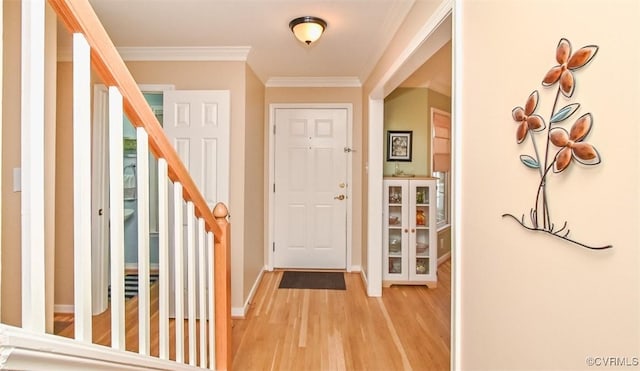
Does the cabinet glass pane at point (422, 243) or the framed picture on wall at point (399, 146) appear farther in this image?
the framed picture on wall at point (399, 146)

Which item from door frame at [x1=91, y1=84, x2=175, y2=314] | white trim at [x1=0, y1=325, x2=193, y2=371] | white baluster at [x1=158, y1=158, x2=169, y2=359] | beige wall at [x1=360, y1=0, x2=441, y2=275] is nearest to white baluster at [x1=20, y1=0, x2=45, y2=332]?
white trim at [x1=0, y1=325, x2=193, y2=371]

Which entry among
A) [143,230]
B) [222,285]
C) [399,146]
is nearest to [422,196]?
[399,146]

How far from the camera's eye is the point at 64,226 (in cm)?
282

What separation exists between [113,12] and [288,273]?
298 centimetres

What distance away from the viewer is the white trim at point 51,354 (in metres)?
0.49

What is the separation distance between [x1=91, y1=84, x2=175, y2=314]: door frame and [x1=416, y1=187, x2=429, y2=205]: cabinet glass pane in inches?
106

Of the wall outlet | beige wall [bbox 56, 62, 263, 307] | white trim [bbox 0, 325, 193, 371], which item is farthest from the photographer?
beige wall [bbox 56, 62, 263, 307]

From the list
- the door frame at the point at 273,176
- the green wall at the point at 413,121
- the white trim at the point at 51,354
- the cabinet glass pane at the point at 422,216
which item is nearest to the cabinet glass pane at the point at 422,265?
the cabinet glass pane at the point at 422,216

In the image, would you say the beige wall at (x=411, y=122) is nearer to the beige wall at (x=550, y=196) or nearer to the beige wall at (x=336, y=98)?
the beige wall at (x=336, y=98)

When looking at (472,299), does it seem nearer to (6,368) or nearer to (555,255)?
(555,255)

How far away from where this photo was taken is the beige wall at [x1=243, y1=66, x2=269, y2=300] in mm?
3031

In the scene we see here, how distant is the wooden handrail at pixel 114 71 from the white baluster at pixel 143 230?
0.15ft

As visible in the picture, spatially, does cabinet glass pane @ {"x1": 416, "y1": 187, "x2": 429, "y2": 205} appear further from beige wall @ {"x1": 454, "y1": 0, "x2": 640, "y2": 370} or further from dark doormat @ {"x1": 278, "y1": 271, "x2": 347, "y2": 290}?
beige wall @ {"x1": 454, "y1": 0, "x2": 640, "y2": 370}

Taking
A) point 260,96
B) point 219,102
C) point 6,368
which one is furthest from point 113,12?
point 6,368
